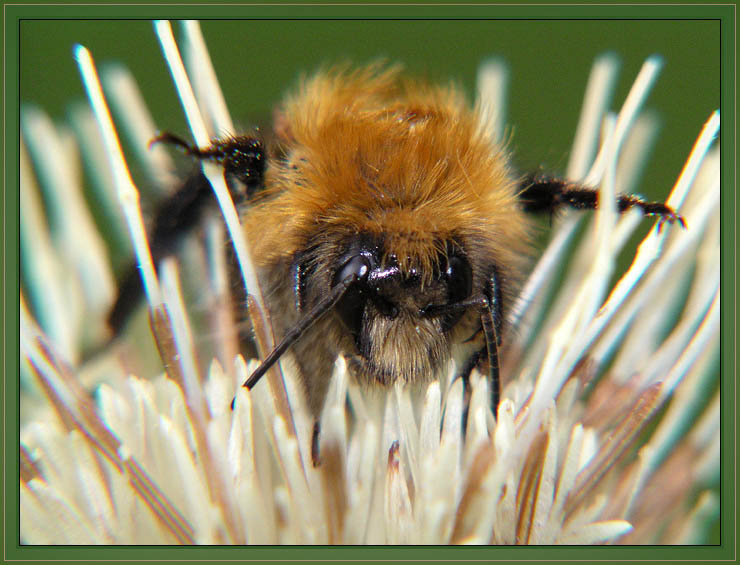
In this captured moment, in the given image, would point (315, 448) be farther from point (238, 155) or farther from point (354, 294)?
point (238, 155)

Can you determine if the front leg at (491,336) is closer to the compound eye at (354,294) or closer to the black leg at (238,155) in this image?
the compound eye at (354,294)

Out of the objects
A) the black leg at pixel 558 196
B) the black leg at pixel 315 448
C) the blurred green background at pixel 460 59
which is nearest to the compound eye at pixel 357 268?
the black leg at pixel 315 448

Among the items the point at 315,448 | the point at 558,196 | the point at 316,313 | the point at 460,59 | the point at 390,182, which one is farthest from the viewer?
the point at 460,59

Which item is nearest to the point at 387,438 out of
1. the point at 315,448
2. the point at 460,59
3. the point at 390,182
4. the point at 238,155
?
the point at 315,448

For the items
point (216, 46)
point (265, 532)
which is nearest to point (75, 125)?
point (216, 46)

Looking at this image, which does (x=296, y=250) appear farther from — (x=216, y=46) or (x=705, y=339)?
(x=216, y=46)

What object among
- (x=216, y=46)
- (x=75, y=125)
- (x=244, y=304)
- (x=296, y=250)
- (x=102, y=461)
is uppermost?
(x=216, y=46)
